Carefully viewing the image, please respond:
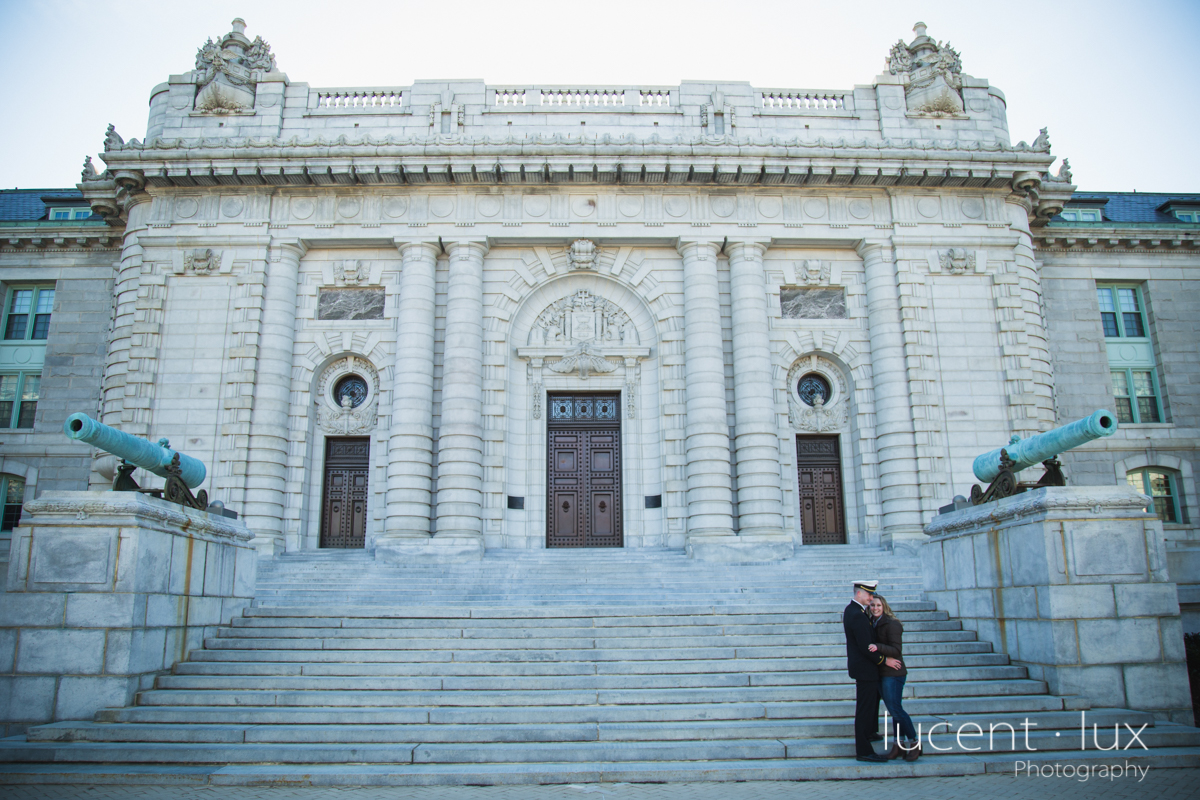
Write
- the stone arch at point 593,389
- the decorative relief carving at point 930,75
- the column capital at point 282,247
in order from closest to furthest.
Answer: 1. the stone arch at point 593,389
2. the column capital at point 282,247
3. the decorative relief carving at point 930,75

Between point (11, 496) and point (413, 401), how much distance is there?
14.6 meters

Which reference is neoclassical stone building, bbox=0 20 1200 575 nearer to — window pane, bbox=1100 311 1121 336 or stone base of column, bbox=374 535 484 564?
stone base of column, bbox=374 535 484 564

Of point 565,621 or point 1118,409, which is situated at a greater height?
point 1118,409

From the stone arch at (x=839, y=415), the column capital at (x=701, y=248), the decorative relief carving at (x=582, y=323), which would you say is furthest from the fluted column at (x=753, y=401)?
the decorative relief carving at (x=582, y=323)

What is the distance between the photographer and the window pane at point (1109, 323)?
2731 cm

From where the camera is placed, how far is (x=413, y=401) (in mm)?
21875

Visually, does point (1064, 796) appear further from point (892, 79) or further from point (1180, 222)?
point (1180, 222)

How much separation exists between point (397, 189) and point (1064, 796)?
70.9 feet

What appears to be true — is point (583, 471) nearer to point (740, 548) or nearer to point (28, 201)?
point (740, 548)

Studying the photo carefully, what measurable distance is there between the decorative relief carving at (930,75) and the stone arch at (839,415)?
846cm

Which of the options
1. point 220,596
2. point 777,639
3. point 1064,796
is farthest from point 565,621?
point 1064,796

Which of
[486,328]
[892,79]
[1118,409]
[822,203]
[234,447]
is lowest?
[234,447]

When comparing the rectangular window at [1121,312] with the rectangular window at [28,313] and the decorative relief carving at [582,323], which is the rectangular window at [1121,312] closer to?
the decorative relief carving at [582,323]

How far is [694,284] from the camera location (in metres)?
23.1
